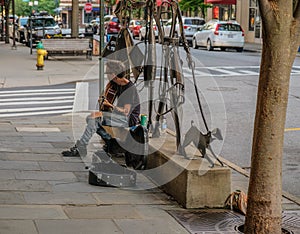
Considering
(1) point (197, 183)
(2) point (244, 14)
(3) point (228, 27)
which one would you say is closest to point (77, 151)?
(1) point (197, 183)

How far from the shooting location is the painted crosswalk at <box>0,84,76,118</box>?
1476 cm

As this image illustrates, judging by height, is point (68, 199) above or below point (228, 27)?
below

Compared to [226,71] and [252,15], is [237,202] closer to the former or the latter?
[226,71]

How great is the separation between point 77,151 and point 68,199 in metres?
2.38

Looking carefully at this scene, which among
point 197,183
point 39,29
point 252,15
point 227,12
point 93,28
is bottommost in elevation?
point 197,183

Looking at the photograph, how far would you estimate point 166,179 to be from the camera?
788 centimetres

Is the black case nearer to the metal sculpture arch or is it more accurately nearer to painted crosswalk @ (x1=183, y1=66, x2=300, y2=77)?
the metal sculpture arch

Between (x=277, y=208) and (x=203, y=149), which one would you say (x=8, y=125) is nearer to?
(x=203, y=149)

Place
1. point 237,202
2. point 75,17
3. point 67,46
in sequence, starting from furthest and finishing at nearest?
point 75,17 → point 67,46 → point 237,202

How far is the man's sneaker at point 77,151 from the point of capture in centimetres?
954

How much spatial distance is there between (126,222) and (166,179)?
5.01 feet

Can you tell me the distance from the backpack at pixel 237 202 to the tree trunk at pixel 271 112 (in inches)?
35.8

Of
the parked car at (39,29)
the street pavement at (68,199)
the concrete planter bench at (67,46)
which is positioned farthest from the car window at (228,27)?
the street pavement at (68,199)

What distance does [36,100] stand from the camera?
16734mm
